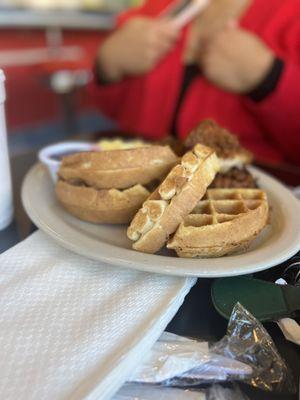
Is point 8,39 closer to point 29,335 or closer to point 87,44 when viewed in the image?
point 87,44

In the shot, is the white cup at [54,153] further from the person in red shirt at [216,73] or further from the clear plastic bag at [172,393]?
the clear plastic bag at [172,393]

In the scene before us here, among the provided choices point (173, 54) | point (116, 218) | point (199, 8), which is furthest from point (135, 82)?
point (116, 218)

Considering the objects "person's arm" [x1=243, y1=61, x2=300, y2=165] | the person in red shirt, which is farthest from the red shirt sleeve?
"person's arm" [x1=243, y1=61, x2=300, y2=165]

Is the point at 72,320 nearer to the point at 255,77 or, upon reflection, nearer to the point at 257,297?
the point at 257,297

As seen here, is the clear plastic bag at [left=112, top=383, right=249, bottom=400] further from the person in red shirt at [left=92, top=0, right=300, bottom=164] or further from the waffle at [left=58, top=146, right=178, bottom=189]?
the person in red shirt at [left=92, top=0, right=300, bottom=164]

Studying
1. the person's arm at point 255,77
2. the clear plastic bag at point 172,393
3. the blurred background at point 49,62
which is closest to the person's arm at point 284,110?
the person's arm at point 255,77

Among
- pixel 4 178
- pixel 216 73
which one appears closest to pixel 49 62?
pixel 216 73
